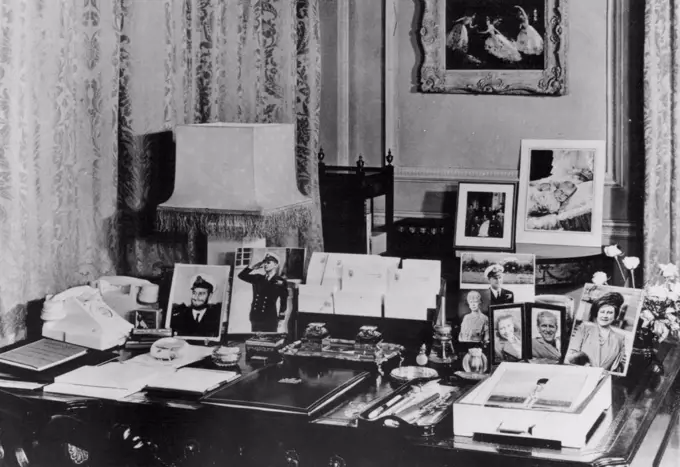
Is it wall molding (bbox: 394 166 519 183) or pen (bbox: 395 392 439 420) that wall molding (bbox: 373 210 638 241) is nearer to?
wall molding (bbox: 394 166 519 183)

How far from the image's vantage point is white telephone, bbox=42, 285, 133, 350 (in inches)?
103

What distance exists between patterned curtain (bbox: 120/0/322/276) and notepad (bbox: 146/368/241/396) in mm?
929

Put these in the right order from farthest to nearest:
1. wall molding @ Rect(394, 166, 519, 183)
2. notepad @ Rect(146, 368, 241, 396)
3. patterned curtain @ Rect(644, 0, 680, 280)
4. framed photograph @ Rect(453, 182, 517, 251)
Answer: wall molding @ Rect(394, 166, 519, 183) < framed photograph @ Rect(453, 182, 517, 251) < patterned curtain @ Rect(644, 0, 680, 280) < notepad @ Rect(146, 368, 241, 396)

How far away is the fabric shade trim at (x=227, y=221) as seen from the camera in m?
2.71

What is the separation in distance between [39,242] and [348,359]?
103cm

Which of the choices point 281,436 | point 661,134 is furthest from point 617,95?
point 281,436

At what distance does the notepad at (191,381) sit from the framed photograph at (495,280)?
0.67 meters

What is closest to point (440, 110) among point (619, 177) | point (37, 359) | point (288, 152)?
point (619, 177)

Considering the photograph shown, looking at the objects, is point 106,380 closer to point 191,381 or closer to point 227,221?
point 191,381

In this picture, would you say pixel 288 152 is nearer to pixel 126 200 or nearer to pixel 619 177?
pixel 126 200

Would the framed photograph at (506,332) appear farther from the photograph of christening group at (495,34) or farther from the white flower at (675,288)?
the photograph of christening group at (495,34)

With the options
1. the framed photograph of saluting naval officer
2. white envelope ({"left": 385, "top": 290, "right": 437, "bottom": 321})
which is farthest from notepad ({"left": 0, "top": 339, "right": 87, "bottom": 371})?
white envelope ({"left": 385, "top": 290, "right": 437, "bottom": 321})

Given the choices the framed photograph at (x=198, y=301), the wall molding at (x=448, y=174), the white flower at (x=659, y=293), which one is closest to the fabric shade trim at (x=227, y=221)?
the framed photograph at (x=198, y=301)

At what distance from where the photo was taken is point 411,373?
2.32m
